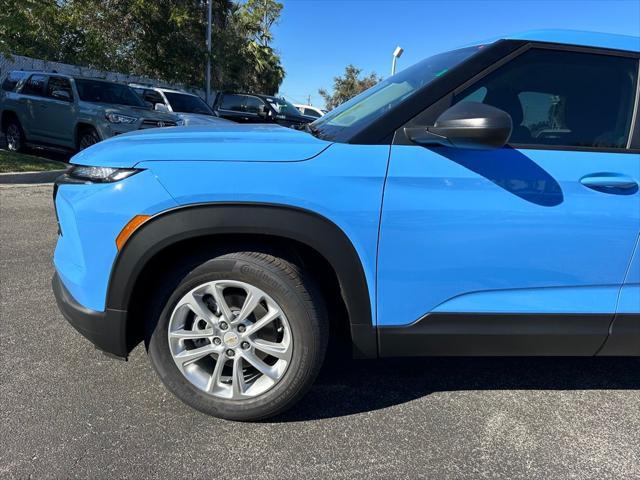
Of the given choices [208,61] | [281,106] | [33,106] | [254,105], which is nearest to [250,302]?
[33,106]

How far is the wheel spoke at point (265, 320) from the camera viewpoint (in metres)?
2.16

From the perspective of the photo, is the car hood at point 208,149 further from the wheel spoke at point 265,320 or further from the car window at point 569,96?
the car window at point 569,96

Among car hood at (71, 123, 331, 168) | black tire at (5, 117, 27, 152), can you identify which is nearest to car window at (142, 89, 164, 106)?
black tire at (5, 117, 27, 152)

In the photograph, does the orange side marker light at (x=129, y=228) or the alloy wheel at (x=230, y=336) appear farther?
the alloy wheel at (x=230, y=336)

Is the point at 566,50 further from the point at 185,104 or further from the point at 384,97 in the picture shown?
the point at 185,104

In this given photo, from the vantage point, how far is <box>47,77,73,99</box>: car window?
9383mm

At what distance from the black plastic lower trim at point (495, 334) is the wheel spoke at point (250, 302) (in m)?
0.57

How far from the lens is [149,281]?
7.44ft

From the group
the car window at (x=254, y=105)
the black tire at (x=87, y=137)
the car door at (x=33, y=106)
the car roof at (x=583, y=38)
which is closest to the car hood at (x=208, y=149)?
the car roof at (x=583, y=38)

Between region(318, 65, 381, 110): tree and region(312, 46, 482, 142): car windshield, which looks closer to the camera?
region(312, 46, 482, 142): car windshield

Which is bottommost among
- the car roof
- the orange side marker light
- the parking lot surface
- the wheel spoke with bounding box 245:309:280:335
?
the parking lot surface

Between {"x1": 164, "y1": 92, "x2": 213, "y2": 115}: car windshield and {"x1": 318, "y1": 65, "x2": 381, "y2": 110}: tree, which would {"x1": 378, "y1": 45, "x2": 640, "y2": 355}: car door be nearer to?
{"x1": 164, "y1": 92, "x2": 213, "y2": 115}: car windshield

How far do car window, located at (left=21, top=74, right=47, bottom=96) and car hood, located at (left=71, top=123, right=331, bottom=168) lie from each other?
9.11m

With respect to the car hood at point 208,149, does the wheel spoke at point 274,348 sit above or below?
below
